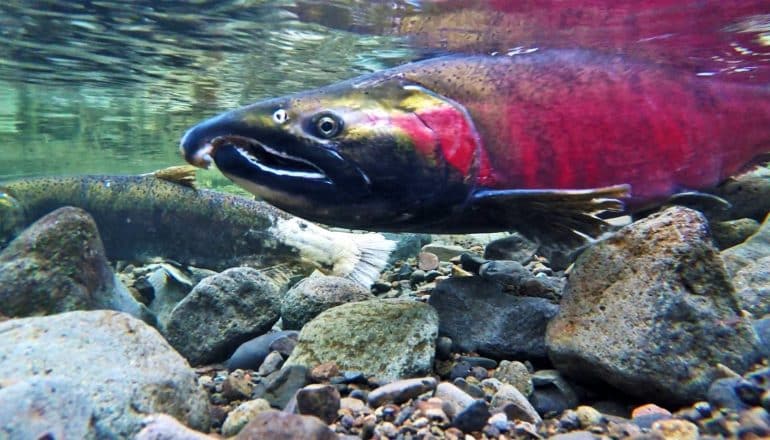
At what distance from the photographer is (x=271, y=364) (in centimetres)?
325

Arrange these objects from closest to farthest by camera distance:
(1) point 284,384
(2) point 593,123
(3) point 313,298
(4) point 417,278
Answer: (1) point 284,384 < (2) point 593,123 < (3) point 313,298 < (4) point 417,278

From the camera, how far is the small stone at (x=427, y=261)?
5.89m

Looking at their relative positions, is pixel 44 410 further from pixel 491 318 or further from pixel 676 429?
pixel 676 429

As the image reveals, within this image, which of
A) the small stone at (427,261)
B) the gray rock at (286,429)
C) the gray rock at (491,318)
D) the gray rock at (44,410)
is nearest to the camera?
the gray rock at (44,410)

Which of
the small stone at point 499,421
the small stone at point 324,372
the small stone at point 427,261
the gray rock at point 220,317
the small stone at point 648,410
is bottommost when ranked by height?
the small stone at point 427,261

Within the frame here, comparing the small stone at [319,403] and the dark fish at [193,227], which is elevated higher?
the small stone at [319,403]

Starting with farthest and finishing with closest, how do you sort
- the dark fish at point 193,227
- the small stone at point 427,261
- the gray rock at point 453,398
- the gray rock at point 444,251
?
the gray rock at point 444,251 → the dark fish at point 193,227 → the small stone at point 427,261 → the gray rock at point 453,398

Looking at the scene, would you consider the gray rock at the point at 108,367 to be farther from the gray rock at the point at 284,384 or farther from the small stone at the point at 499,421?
the small stone at the point at 499,421

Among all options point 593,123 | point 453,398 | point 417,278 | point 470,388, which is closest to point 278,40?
point 417,278

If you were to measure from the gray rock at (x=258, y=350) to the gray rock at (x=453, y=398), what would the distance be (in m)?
1.18

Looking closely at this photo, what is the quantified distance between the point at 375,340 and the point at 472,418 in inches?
33.7

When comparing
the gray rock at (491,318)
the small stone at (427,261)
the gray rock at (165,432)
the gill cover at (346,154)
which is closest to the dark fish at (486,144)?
the gill cover at (346,154)

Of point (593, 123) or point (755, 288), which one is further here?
point (593, 123)

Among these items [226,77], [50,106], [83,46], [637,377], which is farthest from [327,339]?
[50,106]
